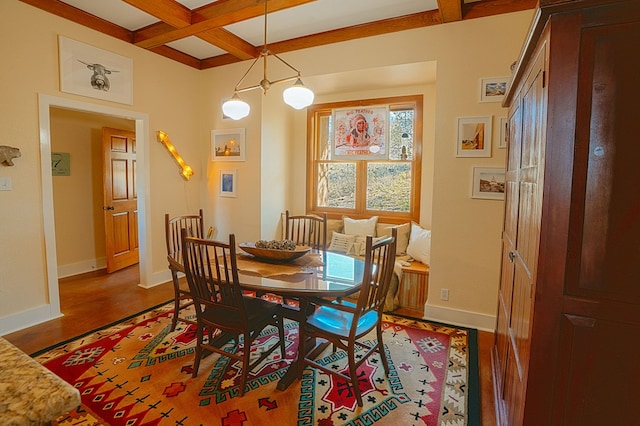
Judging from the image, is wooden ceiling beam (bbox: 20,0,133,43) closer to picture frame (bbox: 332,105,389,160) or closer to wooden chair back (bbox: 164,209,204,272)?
wooden chair back (bbox: 164,209,204,272)

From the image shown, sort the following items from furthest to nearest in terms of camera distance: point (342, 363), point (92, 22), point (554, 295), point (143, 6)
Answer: point (92, 22) → point (143, 6) → point (342, 363) → point (554, 295)

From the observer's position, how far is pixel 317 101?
4.69 metres

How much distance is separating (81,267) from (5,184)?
232 cm

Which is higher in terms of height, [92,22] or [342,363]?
[92,22]

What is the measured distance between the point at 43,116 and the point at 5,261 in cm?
132

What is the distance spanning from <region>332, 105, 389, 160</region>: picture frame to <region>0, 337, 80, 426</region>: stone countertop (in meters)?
3.99

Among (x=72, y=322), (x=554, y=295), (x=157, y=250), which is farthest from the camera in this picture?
(x=157, y=250)

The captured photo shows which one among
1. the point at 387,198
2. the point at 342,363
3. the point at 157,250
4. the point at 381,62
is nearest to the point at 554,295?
the point at 342,363

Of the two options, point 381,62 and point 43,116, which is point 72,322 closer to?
point 43,116

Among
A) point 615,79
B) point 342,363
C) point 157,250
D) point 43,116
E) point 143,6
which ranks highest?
point 143,6

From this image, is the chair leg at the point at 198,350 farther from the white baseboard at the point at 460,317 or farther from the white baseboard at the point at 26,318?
the white baseboard at the point at 460,317

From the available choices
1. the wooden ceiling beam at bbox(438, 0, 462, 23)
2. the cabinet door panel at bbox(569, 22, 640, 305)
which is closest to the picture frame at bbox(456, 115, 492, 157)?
the wooden ceiling beam at bbox(438, 0, 462, 23)

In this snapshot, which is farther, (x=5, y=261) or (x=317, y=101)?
(x=317, y=101)

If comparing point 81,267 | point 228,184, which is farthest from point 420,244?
point 81,267
